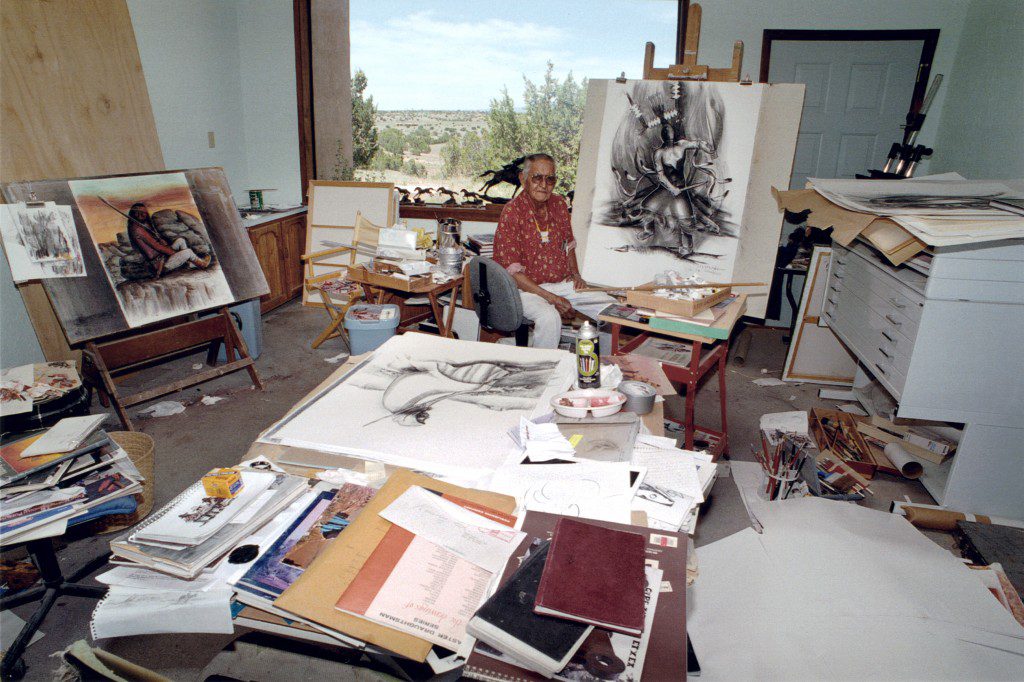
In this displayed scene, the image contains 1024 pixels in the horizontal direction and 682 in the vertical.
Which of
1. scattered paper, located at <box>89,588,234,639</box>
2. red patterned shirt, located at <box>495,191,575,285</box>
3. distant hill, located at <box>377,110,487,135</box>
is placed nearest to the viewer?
scattered paper, located at <box>89,588,234,639</box>

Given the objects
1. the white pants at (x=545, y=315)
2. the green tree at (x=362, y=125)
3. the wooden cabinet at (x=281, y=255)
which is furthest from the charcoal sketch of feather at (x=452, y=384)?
the green tree at (x=362, y=125)

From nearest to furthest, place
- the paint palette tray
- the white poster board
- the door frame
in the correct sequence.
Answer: the paint palette tray
the white poster board
the door frame

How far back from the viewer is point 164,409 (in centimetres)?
331

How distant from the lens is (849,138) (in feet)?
14.9

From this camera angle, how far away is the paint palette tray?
145 cm

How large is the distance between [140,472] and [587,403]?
173 centimetres

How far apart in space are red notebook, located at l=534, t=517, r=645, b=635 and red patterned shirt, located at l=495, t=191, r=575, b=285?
104 inches

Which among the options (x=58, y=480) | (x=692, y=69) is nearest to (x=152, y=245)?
(x=58, y=480)

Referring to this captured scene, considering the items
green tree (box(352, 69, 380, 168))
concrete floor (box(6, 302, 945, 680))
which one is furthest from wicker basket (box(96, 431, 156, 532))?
green tree (box(352, 69, 380, 168))

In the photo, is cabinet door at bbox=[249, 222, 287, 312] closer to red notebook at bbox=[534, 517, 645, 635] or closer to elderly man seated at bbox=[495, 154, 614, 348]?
elderly man seated at bbox=[495, 154, 614, 348]

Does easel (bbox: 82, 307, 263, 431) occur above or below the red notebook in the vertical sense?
below

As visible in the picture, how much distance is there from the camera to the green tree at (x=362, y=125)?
218 inches

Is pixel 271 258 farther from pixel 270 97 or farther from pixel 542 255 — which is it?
pixel 542 255

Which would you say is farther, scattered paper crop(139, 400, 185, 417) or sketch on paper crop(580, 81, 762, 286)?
sketch on paper crop(580, 81, 762, 286)
